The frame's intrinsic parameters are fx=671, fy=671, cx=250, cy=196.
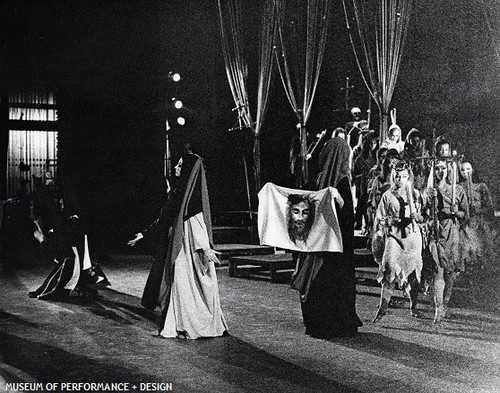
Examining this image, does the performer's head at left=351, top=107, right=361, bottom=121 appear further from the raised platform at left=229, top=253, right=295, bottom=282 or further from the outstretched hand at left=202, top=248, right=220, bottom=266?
the outstretched hand at left=202, top=248, right=220, bottom=266

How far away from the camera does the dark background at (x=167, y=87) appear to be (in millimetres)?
15062

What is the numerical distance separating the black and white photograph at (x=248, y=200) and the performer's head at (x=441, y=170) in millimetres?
25

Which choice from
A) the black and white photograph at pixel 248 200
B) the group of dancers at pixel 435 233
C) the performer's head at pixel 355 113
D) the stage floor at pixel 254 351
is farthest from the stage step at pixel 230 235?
the group of dancers at pixel 435 233

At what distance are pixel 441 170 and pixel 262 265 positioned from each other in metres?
5.33

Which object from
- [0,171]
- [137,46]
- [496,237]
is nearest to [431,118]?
[496,237]

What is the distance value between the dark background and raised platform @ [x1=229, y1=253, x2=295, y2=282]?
392 cm

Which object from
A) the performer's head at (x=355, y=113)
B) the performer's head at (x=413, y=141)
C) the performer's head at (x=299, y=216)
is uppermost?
the performer's head at (x=355, y=113)

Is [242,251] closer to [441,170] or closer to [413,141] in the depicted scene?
[413,141]

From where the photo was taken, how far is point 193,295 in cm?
685

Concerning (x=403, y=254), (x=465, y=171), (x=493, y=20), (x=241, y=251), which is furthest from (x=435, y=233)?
(x=493, y=20)

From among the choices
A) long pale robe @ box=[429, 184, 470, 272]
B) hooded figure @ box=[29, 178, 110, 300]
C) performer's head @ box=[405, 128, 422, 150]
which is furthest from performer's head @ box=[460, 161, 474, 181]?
hooded figure @ box=[29, 178, 110, 300]

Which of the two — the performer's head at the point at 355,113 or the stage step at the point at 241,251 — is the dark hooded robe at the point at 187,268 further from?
the performer's head at the point at 355,113

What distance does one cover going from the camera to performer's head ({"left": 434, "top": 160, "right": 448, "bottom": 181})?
328 inches

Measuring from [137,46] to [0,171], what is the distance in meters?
12.5
